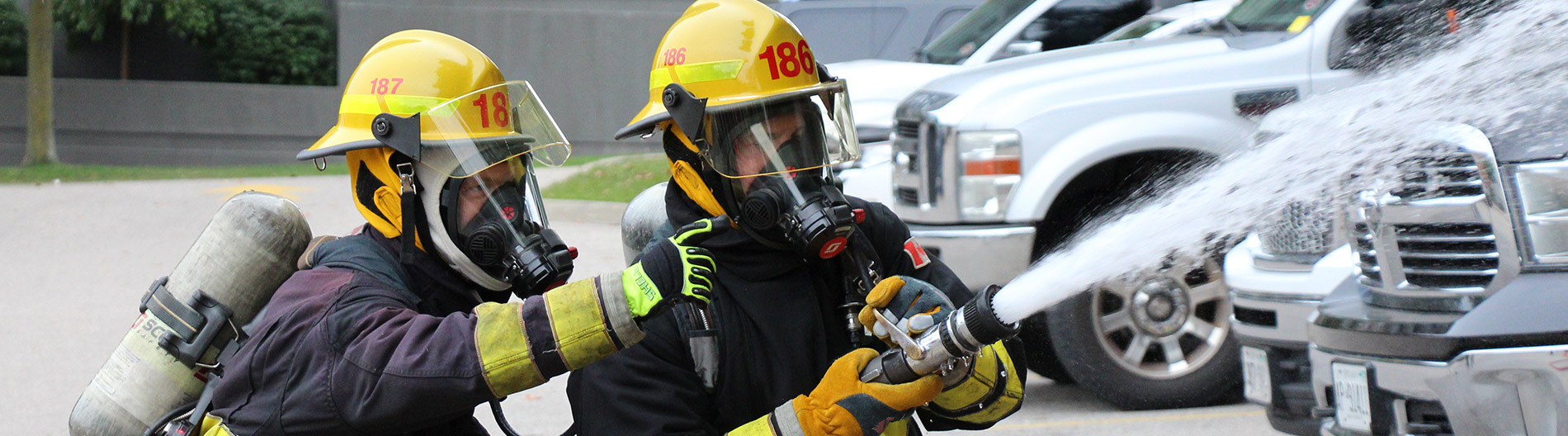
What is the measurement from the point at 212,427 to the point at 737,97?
1189 millimetres

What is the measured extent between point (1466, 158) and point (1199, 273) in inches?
98.3

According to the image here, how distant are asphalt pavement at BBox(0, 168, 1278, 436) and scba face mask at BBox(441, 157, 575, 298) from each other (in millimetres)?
1088

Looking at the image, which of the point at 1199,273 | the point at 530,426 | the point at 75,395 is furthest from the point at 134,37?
the point at 1199,273

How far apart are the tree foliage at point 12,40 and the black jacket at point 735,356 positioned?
21.6 m

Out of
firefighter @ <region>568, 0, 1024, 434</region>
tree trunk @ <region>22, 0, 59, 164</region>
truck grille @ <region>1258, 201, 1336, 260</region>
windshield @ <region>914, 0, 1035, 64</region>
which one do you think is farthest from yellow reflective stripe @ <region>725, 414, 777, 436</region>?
tree trunk @ <region>22, 0, 59, 164</region>

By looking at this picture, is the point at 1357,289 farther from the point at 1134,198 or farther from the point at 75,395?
the point at 75,395

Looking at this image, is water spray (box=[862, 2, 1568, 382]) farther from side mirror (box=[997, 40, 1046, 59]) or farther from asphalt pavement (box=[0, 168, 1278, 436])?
side mirror (box=[997, 40, 1046, 59])

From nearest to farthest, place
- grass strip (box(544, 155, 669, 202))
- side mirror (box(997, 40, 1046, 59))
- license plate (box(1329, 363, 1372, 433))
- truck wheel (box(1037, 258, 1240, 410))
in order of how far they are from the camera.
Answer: license plate (box(1329, 363, 1372, 433)) < truck wheel (box(1037, 258, 1240, 410)) < side mirror (box(997, 40, 1046, 59)) < grass strip (box(544, 155, 669, 202))

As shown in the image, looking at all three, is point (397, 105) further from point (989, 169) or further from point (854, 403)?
point (989, 169)

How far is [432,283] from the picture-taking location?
8.74ft

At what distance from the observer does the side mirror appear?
28.9ft

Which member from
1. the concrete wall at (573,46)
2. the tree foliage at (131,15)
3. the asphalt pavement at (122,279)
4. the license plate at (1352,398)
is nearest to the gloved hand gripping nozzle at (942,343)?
the license plate at (1352,398)

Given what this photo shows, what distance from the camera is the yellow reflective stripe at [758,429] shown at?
2344 mm

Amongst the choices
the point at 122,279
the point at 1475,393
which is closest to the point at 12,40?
the point at 122,279
